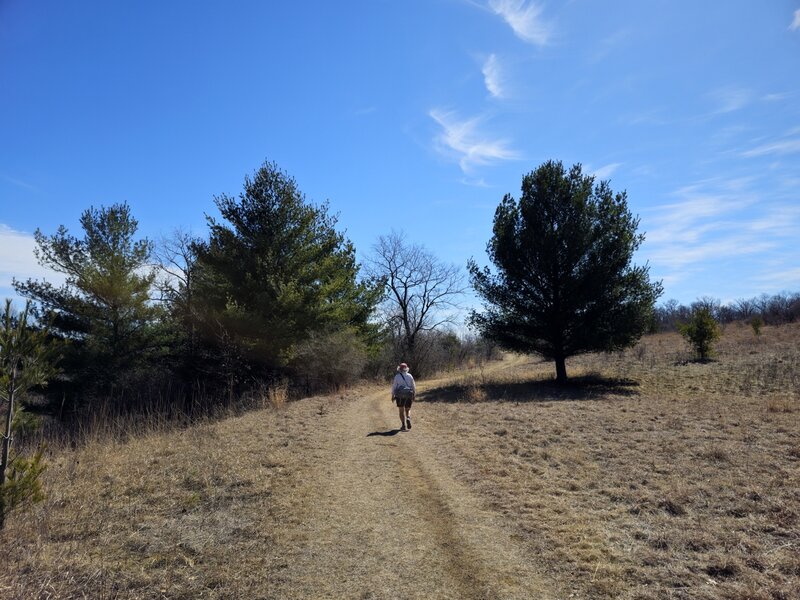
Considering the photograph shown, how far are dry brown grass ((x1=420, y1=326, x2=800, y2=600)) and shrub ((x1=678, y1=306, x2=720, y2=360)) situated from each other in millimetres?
11577

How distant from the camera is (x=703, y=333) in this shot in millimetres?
28422

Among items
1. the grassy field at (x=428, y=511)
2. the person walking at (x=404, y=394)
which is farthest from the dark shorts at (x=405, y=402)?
the grassy field at (x=428, y=511)

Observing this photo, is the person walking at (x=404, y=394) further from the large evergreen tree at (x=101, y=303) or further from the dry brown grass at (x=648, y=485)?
the large evergreen tree at (x=101, y=303)

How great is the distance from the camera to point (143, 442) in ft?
37.2

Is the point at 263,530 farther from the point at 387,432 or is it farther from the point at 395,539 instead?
the point at 387,432

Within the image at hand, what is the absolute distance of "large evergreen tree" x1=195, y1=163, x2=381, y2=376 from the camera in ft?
69.5

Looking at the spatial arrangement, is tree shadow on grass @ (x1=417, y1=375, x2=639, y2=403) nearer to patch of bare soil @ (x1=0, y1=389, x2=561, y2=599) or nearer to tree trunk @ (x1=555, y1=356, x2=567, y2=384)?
tree trunk @ (x1=555, y1=356, x2=567, y2=384)

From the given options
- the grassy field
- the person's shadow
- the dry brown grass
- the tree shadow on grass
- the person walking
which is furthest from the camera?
the tree shadow on grass

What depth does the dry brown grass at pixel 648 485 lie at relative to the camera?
4.56m

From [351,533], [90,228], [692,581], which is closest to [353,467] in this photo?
[351,533]

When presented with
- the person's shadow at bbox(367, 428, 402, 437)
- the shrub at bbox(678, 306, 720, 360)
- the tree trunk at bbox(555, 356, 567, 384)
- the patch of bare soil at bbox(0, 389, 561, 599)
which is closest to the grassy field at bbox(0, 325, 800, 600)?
the patch of bare soil at bbox(0, 389, 561, 599)

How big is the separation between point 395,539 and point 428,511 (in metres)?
0.94

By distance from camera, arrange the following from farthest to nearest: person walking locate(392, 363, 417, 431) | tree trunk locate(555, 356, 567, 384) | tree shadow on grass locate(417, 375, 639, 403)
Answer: tree trunk locate(555, 356, 567, 384) → tree shadow on grass locate(417, 375, 639, 403) → person walking locate(392, 363, 417, 431)

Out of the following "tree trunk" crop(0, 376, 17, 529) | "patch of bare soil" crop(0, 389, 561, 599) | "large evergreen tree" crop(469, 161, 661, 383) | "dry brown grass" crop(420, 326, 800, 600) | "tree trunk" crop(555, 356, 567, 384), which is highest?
"large evergreen tree" crop(469, 161, 661, 383)
